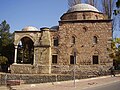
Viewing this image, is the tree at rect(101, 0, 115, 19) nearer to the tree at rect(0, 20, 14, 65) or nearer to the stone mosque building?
the stone mosque building

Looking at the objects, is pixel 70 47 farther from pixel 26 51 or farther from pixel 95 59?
pixel 26 51

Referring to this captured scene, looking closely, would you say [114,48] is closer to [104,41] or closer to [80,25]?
[104,41]

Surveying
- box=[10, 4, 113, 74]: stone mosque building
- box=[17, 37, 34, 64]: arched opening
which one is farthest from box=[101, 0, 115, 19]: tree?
box=[17, 37, 34, 64]: arched opening

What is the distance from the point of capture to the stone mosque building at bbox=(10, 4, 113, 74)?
26859mm

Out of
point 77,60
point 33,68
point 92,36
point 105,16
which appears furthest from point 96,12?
point 33,68

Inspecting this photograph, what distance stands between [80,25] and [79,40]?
2163 mm

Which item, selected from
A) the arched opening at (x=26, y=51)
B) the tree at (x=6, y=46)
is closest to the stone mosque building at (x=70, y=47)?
the arched opening at (x=26, y=51)

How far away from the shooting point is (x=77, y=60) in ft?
89.8

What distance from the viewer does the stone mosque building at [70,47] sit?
2686 cm

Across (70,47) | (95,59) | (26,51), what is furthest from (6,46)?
(95,59)

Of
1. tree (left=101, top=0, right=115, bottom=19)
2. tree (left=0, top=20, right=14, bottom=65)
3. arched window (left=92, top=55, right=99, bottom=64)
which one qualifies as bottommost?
arched window (left=92, top=55, right=99, bottom=64)

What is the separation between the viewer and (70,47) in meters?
27.6

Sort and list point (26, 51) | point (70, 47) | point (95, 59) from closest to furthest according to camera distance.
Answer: point (95, 59)
point (70, 47)
point (26, 51)

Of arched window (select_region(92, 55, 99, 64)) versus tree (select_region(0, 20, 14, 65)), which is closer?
arched window (select_region(92, 55, 99, 64))
